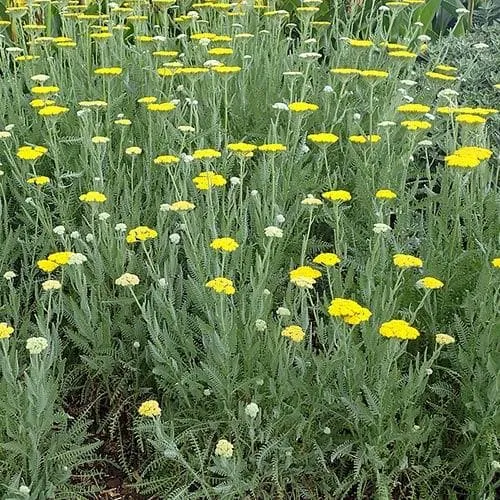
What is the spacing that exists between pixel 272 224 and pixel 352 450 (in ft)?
2.80

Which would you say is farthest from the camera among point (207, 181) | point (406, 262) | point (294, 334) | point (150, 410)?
point (207, 181)

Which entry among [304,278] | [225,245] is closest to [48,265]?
[225,245]

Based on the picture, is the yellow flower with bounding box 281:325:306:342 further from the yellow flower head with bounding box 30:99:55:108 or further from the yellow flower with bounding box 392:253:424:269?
the yellow flower head with bounding box 30:99:55:108

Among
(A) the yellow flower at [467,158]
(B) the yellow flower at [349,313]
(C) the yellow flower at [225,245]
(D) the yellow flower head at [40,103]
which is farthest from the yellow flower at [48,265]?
(A) the yellow flower at [467,158]

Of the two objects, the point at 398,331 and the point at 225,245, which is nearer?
the point at 398,331

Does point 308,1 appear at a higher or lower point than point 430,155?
higher

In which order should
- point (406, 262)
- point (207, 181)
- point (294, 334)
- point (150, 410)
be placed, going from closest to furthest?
point (150, 410) < point (294, 334) < point (406, 262) < point (207, 181)

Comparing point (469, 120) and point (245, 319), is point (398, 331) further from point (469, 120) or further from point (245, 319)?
point (469, 120)

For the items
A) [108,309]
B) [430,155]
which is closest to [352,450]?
[108,309]

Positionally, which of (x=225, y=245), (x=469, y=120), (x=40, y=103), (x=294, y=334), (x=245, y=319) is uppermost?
(x=469, y=120)

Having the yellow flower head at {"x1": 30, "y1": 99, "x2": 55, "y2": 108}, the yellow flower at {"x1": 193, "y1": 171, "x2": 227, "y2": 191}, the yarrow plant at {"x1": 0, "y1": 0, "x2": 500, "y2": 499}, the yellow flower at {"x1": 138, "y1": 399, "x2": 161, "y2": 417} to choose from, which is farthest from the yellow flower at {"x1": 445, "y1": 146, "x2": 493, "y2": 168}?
the yellow flower head at {"x1": 30, "y1": 99, "x2": 55, "y2": 108}

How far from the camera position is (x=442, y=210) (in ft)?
8.66

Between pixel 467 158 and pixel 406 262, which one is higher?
pixel 467 158

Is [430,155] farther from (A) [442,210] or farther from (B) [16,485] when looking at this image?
(B) [16,485]
